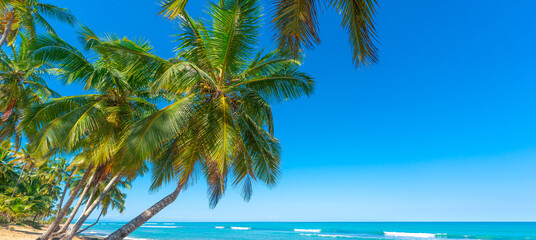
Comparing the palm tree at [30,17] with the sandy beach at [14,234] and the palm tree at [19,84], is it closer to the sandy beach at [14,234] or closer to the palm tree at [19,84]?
the palm tree at [19,84]

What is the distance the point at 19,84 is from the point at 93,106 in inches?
252

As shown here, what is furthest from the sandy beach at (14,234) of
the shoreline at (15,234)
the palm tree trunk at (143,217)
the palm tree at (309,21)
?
the palm tree at (309,21)

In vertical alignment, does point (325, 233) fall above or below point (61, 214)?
below

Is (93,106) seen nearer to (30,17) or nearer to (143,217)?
(143,217)

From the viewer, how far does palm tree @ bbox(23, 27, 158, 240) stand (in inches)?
262

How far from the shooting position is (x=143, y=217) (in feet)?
18.9

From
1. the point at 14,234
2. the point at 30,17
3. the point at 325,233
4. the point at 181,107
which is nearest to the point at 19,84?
the point at 30,17

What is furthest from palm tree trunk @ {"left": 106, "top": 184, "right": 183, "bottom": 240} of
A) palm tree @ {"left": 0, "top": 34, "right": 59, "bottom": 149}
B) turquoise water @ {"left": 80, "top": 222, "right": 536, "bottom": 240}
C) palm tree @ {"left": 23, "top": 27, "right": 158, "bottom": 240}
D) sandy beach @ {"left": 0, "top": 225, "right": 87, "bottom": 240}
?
turquoise water @ {"left": 80, "top": 222, "right": 536, "bottom": 240}

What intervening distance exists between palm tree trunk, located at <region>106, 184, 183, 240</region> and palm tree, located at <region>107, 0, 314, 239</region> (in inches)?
0.7

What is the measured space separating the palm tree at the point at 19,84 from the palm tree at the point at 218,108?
280 inches

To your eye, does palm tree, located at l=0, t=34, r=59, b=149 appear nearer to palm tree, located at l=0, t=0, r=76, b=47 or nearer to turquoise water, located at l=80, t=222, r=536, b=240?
palm tree, located at l=0, t=0, r=76, b=47

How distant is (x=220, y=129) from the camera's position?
242 inches

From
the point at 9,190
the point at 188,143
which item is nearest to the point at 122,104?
the point at 188,143

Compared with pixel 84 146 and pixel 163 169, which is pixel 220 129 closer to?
pixel 163 169
